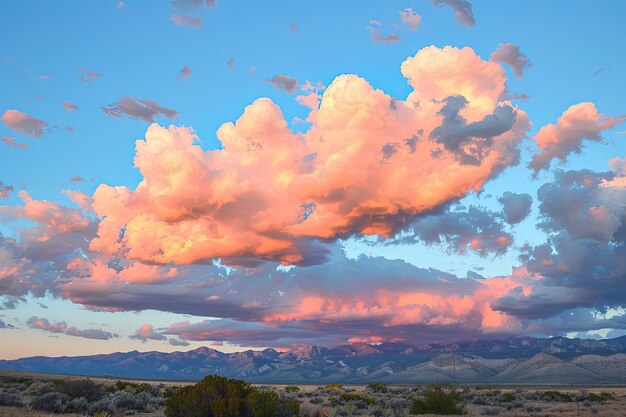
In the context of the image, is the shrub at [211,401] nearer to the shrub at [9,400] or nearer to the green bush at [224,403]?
the green bush at [224,403]

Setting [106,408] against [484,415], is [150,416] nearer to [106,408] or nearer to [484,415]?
[106,408]

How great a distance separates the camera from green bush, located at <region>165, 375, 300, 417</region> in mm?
21578

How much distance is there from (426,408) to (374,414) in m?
3.46

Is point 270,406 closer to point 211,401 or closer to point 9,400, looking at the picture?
point 211,401

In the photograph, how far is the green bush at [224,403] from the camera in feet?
70.8

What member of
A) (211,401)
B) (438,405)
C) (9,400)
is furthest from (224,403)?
(9,400)

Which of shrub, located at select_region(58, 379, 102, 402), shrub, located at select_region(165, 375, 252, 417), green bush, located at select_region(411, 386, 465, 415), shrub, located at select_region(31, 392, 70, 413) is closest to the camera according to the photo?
shrub, located at select_region(165, 375, 252, 417)

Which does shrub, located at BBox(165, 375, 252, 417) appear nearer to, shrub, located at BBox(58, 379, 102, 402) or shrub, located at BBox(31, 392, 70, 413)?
shrub, located at BBox(31, 392, 70, 413)

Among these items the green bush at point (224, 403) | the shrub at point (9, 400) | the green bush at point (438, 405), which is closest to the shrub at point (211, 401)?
the green bush at point (224, 403)

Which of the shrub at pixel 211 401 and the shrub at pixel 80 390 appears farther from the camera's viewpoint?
the shrub at pixel 80 390

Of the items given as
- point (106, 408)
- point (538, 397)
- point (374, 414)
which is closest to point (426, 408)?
point (374, 414)

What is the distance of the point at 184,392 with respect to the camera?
23.2m

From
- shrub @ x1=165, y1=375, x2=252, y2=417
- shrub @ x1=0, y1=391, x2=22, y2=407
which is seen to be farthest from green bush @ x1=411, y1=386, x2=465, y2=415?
shrub @ x1=0, y1=391, x2=22, y2=407

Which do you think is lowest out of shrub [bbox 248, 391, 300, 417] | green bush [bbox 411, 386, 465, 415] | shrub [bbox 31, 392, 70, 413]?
green bush [bbox 411, 386, 465, 415]
